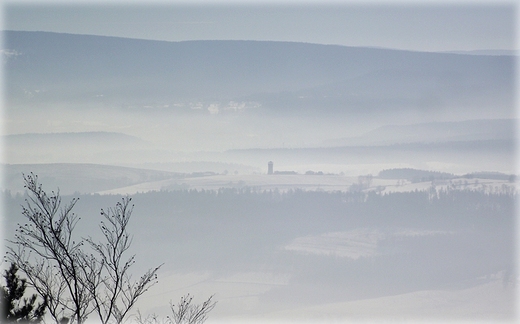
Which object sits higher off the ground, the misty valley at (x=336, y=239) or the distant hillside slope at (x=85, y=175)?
the distant hillside slope at (x=85, y=175)

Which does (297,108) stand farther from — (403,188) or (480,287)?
(480,287)

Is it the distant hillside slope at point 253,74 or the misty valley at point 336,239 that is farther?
the misty valley at point 336,239

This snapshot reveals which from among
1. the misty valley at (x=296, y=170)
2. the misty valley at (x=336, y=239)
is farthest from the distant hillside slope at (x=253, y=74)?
the misty valley at (x=336, y=239)

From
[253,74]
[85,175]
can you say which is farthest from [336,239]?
[85,175]

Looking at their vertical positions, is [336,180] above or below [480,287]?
above

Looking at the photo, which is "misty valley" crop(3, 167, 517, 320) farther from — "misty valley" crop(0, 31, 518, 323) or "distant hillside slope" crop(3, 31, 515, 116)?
"distant hillside slope" crop(3, 31, 515, 116)

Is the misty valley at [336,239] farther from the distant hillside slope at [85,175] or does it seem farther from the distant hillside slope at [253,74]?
the distant hillside slope at [253,74]

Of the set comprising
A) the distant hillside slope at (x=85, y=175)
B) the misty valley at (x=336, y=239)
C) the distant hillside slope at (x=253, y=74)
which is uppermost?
the distant hillside slope at (x=253, y=74)

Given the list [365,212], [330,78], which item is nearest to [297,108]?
[330,78]
